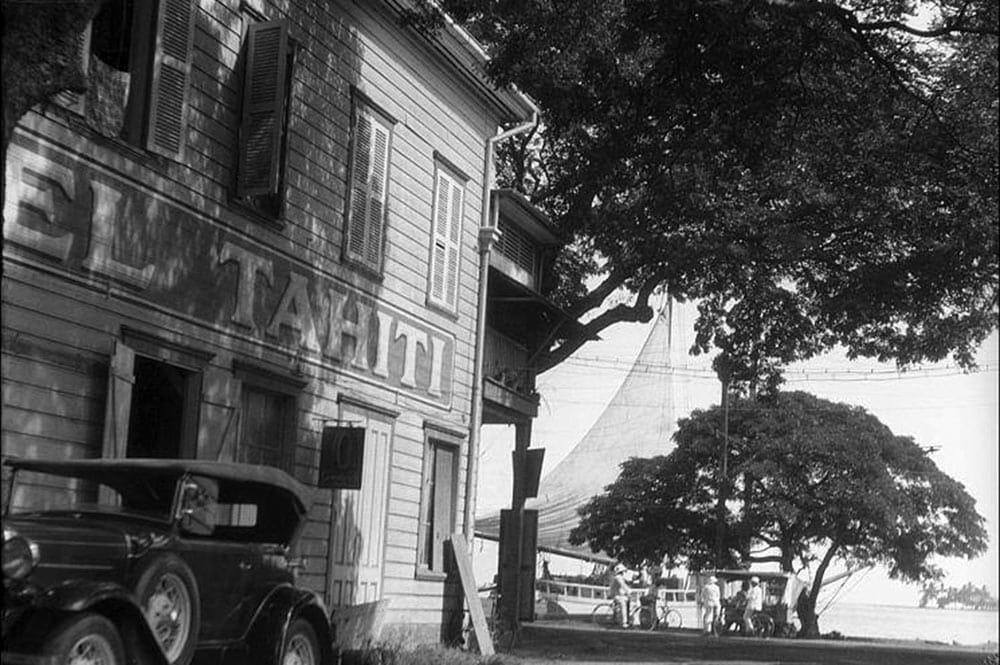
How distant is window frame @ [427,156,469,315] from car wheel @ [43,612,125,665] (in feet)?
33.3

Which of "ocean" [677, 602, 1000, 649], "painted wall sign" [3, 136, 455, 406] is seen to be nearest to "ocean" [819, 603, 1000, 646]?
"ocean" [677, 602, 1000, 649]

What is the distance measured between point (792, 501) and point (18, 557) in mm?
40515

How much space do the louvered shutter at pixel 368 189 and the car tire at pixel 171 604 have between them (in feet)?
24.3

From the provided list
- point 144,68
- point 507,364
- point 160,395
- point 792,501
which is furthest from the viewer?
point 792,501

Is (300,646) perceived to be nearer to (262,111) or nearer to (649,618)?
(262,111)

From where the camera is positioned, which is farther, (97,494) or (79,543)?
(97,494)

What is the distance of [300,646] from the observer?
31.4ft

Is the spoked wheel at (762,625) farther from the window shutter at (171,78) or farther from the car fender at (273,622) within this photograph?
the car fender at (273,622)

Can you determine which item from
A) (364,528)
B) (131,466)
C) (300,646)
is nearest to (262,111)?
(364,528)

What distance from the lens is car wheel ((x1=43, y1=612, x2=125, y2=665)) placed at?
7.25 m

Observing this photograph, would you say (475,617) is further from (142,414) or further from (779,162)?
(779,162)

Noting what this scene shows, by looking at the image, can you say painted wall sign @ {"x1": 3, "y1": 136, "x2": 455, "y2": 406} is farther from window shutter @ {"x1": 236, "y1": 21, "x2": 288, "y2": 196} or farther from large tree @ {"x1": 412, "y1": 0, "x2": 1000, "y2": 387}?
large tree @ {"x1": 412, "y1": 0, "x2": 1000, "y2": 387}

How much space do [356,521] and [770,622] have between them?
80.4 feet

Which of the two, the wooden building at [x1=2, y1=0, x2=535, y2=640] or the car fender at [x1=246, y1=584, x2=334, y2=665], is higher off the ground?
the wooden building at [x1=2, y1=0, x2=535, y2=640]
